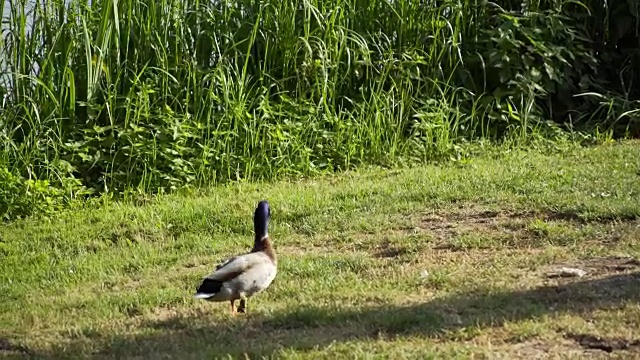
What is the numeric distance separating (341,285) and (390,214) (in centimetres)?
171

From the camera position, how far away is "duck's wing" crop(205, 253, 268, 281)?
5863mm

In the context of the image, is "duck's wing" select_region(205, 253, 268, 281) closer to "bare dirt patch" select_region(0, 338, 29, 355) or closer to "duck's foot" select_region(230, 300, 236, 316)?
"duck's foot" select_region(230, 300, 236, 316)

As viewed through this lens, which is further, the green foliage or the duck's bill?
the green foliage

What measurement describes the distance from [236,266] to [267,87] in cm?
416

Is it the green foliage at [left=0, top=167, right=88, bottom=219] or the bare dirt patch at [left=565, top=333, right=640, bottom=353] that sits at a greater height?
the bare dirt patch at [left=565, top=333, right=640, bottom=353]

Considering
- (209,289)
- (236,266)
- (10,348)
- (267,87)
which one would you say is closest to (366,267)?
(236,266)

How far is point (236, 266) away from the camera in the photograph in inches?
234

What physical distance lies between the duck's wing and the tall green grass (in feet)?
9.79

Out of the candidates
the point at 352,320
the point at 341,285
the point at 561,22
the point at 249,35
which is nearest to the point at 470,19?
the point at 561,22

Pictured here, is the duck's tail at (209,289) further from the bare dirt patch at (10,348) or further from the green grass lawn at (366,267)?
the bare dirt patch at (10,348)

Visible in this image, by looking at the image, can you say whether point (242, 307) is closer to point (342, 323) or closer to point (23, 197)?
point (342, 323)

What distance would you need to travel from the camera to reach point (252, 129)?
373 inches

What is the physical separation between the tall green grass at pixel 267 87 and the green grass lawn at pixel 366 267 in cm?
44

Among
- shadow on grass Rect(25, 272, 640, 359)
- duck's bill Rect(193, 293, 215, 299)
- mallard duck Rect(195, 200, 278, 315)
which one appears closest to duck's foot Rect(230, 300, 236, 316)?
mallard duck Rect(195, 200, 278, 315)
